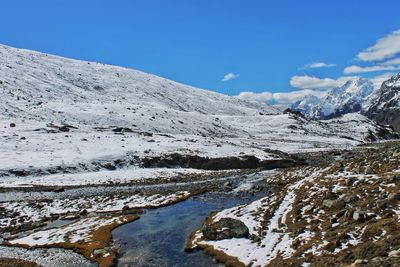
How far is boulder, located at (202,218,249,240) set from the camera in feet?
96.1

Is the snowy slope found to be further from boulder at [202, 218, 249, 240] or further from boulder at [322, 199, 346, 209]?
boulder at [322, 199, 346, 209]

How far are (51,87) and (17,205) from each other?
14795 centimetres

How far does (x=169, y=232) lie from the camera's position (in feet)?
115

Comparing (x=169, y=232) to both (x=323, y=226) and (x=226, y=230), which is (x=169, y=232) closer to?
(x=226, y=230)

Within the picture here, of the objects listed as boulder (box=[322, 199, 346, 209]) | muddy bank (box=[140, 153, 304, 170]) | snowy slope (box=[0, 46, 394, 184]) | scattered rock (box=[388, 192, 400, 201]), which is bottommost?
boulder (box=[322, 199, 346, 209])

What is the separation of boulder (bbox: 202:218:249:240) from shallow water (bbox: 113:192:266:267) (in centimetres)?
207

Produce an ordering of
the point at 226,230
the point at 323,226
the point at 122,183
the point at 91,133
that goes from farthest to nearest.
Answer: the point at 91,133 → the point at 122,183 → the point at 226,230 → the point at 323,226

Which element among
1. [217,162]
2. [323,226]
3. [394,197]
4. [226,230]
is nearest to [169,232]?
[226,230]

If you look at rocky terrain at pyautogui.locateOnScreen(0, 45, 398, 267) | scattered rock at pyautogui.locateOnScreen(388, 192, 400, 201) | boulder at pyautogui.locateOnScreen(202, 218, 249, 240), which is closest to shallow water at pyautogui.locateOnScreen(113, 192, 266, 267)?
rocky terrain at pyautogui.locateOnScreen(0, 45, 398, 267)

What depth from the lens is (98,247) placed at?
30.8 meters

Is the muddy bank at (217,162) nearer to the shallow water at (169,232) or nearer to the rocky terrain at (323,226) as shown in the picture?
the shallow water at (169,232)

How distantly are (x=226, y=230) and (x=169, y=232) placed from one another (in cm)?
709

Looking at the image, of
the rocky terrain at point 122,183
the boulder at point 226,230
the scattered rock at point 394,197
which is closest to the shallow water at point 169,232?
the rocky terrain at point 122,183

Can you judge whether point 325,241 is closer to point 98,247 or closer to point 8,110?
point 98,247
